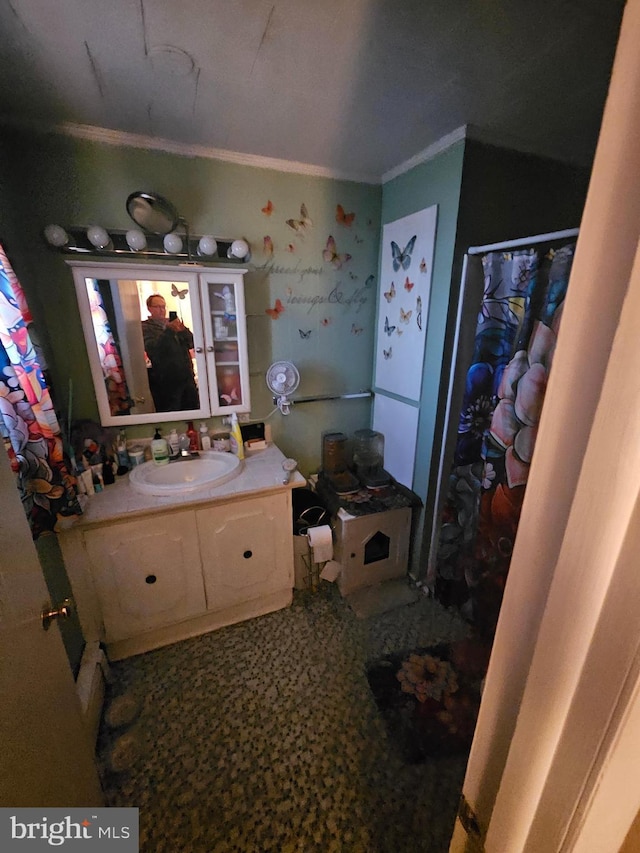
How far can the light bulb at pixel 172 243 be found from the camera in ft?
5.21

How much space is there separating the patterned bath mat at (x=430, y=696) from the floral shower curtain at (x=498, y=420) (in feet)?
0.64

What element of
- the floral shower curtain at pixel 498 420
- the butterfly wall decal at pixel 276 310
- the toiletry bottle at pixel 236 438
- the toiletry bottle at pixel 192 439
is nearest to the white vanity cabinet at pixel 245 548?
the toiletry bottle at pixel 236 438

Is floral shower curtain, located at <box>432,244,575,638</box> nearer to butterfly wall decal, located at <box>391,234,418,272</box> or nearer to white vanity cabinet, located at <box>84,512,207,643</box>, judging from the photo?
butterfly wall decal, located at <box>391,234,418,272</box>

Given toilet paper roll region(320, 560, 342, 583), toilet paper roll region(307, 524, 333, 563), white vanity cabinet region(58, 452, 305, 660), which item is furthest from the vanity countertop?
toilet paper roll region(320, 560, 342, 583)

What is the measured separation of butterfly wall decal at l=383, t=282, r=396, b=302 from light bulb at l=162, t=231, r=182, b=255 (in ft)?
3.66

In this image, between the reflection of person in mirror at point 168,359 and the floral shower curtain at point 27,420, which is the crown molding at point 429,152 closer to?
the reflection of person in mirror at point 168,359

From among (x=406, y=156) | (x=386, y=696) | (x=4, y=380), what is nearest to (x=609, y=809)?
(x=386, y=696)

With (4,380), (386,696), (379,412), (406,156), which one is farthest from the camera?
(379,412)

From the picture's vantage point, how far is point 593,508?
0.30 m

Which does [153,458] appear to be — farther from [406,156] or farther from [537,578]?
[406,156]

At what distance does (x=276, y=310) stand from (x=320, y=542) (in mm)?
1287

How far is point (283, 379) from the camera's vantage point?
1.91m

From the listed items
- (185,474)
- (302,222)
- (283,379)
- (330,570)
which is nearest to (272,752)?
(330,570)

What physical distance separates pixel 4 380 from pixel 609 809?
1.52 metres
